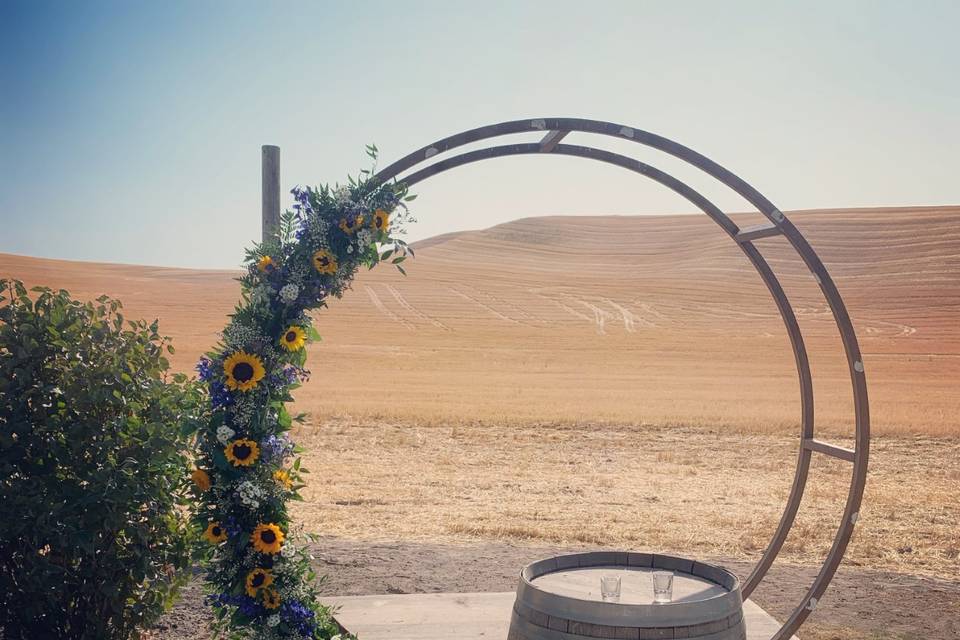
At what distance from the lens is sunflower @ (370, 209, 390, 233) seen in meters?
4.27

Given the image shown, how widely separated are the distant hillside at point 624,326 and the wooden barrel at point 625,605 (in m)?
11.4

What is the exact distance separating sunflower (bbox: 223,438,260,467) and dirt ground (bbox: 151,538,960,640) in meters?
1.75

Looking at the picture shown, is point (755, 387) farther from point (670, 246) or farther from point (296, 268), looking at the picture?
point (670, 246)

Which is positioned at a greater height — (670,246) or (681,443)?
(670,246)

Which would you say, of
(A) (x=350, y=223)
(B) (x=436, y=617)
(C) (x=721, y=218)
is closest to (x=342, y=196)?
(A) (x=350, y=223)

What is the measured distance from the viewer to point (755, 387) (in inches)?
→ 915

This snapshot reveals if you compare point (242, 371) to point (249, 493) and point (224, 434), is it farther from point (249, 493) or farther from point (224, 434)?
point (249, 493)

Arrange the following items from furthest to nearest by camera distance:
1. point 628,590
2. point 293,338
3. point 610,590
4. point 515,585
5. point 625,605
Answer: point 515,585, point 293,338, point 628,590, point 610,590, point 625,605

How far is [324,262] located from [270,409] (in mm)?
749

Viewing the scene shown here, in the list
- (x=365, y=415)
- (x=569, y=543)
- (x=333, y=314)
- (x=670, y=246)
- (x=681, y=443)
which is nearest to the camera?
(x=569, y=543)

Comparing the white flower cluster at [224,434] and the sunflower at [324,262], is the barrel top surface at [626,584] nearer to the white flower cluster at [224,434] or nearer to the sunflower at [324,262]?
the white flower cluster at [224,434]

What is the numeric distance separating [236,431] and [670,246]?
75.7 m

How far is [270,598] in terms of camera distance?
3990 millimetres

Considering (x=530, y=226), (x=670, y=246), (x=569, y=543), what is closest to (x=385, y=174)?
(x=569, y=543)
